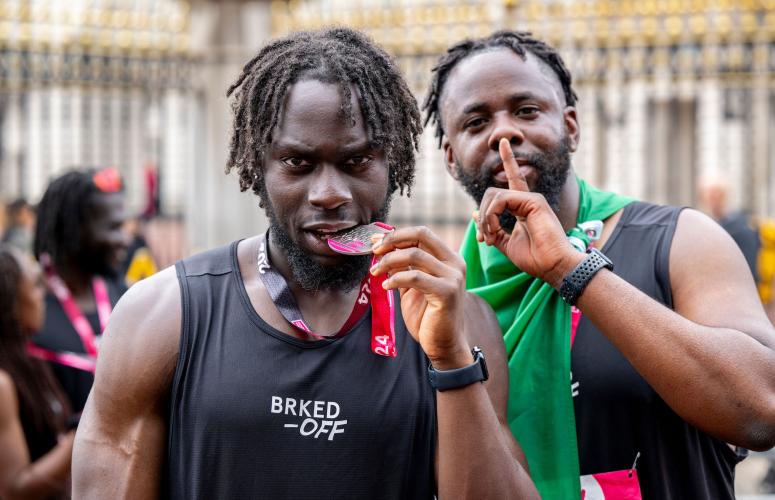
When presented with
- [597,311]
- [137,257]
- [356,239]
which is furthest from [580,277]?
[137,257]

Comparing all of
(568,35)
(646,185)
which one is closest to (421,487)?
(568,35)

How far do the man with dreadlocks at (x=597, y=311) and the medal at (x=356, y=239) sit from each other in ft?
1.28

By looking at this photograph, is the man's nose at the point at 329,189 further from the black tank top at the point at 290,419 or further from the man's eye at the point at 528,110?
the man's eye at the point at 528,110

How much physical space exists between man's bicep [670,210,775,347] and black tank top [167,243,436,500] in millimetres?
733

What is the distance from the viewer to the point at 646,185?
11.6 meters

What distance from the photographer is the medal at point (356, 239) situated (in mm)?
2160

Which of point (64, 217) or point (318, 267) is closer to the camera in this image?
point (318, 267)

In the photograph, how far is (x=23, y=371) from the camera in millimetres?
3566

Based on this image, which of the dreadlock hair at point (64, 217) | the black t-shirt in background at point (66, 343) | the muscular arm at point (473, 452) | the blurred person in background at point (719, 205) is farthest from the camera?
the blurred person in background at point (719, 205)

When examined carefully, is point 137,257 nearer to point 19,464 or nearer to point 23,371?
point 23,371

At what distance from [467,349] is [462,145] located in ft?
2.63

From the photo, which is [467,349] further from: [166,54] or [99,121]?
[99,121]

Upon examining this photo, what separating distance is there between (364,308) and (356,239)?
0.18 metres

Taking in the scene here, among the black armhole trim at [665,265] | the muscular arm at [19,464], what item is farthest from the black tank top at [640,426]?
the muscular arm at [19,464]
